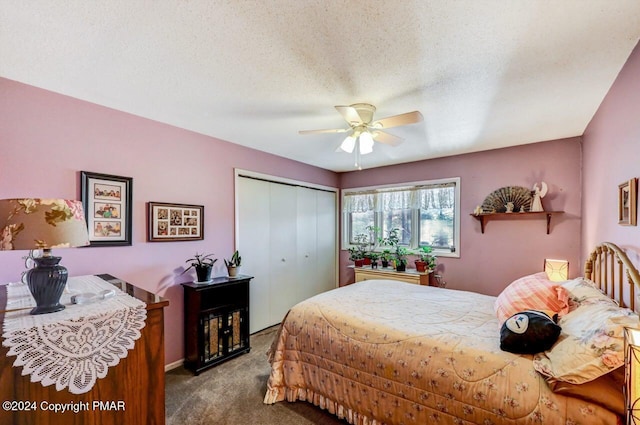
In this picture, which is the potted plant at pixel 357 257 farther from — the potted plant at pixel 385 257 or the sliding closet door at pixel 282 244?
the sliding closet door at pixel 282 244

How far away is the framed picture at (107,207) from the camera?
2275 mm

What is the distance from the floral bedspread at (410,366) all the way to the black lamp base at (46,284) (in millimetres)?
1482

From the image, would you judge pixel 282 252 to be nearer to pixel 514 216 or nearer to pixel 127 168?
pixel 127 168

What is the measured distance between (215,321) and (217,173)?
1.57m

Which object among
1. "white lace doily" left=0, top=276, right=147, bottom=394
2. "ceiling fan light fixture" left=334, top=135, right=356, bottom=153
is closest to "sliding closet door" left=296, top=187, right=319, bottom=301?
"ceiling fan light fixture" left=334, top=135, right=356, bottom=153

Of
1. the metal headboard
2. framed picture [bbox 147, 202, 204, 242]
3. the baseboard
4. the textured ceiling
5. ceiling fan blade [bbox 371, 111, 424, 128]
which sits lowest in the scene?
the baseboard

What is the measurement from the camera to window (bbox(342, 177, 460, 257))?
395 cm

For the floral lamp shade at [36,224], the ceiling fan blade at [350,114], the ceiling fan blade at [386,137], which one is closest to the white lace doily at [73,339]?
the floral lamp shade at [36,224]

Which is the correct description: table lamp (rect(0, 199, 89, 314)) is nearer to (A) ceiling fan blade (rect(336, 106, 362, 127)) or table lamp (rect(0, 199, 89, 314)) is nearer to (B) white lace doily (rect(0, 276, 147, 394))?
(B) white lace doily (rect(0, 276, 147, 394))

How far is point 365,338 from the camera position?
1.89m

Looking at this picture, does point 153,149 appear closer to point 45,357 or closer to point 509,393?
point 45,357

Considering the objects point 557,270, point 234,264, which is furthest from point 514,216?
point 234,264

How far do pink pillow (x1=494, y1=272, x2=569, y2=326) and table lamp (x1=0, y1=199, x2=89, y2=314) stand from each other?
2433mm

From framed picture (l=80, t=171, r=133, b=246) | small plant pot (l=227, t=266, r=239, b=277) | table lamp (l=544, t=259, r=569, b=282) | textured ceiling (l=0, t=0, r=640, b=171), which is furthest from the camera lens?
small plant pot (l=227, t=266, r=239, b=277)
